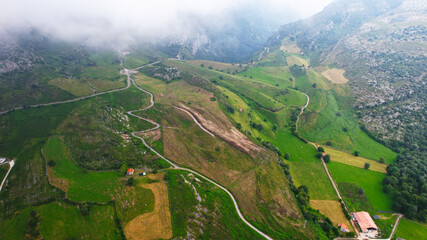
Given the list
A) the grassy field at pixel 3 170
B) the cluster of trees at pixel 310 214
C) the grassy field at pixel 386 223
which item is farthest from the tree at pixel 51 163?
the grassy field at pixel 386 223

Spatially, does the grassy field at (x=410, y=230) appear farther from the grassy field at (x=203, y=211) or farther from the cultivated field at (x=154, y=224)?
the cultivated field at (x=154, y=224)

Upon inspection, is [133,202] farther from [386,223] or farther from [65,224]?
[386,223]

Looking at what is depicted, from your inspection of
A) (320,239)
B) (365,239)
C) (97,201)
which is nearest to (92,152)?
(97,201)

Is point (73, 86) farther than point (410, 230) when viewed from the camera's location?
Yes

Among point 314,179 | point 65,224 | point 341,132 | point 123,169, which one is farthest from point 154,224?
point 341,132

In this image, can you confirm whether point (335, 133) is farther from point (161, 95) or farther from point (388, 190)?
point (161, 95)

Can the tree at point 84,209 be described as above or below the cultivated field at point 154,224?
below

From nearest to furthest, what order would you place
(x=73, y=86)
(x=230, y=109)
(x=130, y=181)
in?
(x=130, y=181) < (x=230, y=109) < (x=73, y=86)
